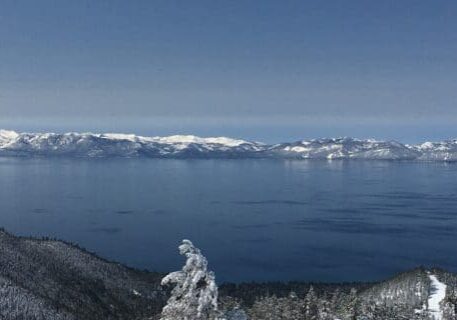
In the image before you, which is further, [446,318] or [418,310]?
[418,310]

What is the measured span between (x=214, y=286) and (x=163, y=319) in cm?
371

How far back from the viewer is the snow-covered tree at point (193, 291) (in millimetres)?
23531

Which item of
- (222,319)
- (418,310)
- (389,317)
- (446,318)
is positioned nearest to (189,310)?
(222,319)

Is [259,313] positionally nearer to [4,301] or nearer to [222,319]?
[222,319]

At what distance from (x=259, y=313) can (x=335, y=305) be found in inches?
887

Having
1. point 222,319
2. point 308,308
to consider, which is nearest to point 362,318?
point 308,308

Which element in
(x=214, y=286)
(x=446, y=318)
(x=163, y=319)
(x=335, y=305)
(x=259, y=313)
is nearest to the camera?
(x=214, y=286)

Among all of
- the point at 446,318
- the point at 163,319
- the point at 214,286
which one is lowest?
the point at 446,318

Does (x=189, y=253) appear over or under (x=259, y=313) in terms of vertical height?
over

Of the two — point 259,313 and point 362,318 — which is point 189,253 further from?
point 259,313

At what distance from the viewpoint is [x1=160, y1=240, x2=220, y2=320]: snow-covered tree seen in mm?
23531

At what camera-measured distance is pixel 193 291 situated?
24172 mm

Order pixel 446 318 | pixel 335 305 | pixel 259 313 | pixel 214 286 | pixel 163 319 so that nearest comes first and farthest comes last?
pixel 214 286 → pixel 163 319 → pixel 259 313 → pixel 335 305 → pixel 446 318

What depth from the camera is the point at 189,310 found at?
80.1ft
